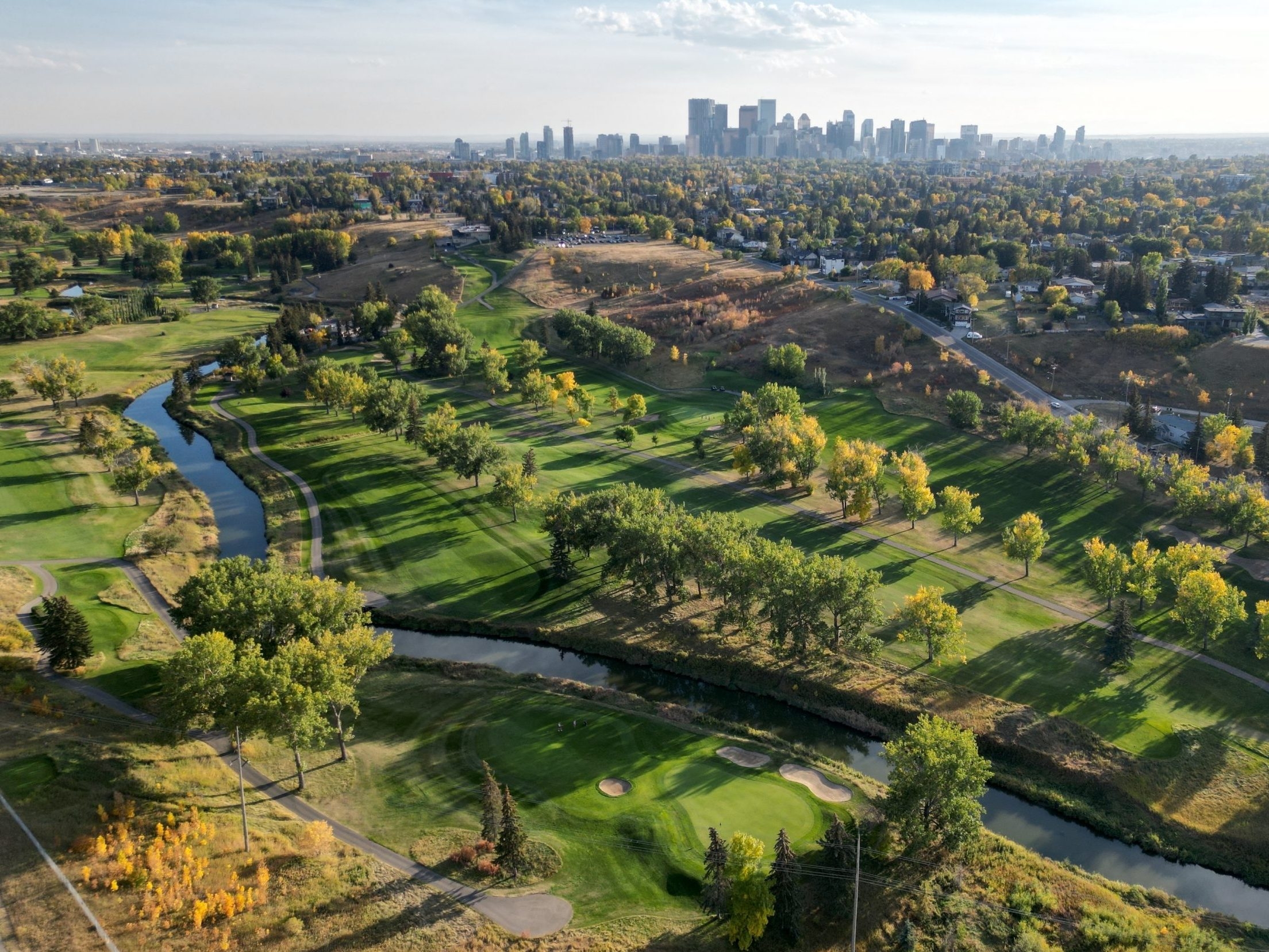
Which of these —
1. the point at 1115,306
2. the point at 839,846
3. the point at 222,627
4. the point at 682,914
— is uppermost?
the point at 1115,306

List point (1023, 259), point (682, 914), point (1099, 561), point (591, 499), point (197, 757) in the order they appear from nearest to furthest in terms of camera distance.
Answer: point (682, 914), point (197, 757), point (1099, 561), point (591, 499), point (1023, 259)

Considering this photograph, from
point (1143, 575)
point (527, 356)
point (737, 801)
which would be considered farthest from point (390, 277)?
point (737, 801)

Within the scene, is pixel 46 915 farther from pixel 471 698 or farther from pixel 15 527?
pixel 15 527

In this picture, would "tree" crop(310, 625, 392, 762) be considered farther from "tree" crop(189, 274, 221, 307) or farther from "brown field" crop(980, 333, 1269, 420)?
"tree" crop(189, 274, 221, 307)

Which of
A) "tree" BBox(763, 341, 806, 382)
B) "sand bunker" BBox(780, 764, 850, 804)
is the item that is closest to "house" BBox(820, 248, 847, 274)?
"tree" BBox(763, 341, 806, 382)

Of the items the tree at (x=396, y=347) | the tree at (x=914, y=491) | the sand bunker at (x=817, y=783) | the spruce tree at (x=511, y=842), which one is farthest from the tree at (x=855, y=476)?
the tree at (x=396, y=347)

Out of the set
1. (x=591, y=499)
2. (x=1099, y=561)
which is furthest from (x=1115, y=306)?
(x=591, y=499)

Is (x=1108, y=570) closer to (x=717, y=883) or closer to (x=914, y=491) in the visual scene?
(x=914, y=491)
